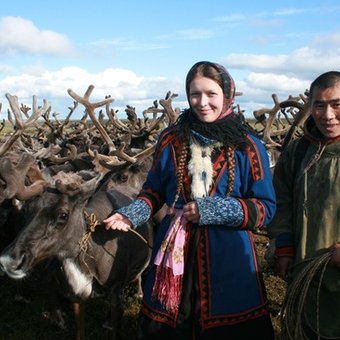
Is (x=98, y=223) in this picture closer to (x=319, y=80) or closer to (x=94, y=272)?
(x=94, y=272)

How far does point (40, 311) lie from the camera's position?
6219 mm

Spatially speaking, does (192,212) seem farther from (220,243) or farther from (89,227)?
(89,227)

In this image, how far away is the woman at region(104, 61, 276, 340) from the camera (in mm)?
2869

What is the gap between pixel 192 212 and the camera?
2.85 meters

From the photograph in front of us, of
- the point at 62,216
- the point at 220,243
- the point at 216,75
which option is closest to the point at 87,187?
the point at 62,216

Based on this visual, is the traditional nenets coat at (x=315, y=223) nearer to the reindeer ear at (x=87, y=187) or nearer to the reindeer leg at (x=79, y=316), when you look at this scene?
the reindeer ear at (x=87, y=187)

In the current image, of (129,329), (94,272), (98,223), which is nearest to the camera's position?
(98,223)

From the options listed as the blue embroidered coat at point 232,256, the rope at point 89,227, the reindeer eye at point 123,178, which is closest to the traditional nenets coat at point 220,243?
the blue embroidered coat at point 232,256

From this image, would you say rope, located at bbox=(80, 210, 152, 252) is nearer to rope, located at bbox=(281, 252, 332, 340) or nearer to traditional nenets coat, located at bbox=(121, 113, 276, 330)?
traditional nenets coat, located at bbox=(121, 113, 276, 330)

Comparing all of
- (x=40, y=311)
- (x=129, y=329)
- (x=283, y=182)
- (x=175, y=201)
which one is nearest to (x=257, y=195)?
(x=283, y=182)

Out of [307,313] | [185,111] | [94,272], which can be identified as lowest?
[94,272]

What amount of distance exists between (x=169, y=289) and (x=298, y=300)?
0.79 metres

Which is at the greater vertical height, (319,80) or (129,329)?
(319,80)

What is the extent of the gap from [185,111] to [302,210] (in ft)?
3.27
